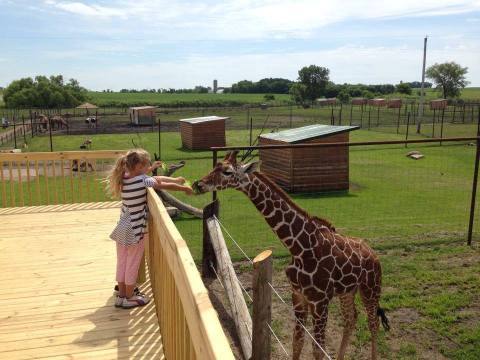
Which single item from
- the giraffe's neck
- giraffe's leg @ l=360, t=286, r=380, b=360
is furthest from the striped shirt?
giraffe's leg @ l=360, t=286, r=380, b=360

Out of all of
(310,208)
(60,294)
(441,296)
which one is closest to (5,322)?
(60,294)

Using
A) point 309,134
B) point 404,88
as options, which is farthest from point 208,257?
point 404,88

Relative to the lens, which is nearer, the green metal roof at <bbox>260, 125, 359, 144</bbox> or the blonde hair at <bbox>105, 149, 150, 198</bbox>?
the blonde hair at <bbox>105, 149, 150, 198</bbox>

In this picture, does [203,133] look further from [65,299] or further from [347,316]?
[347,316]

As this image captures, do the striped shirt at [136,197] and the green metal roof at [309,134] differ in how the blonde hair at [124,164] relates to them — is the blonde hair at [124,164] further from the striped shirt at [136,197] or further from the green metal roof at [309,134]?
the green metal roof at [309,134]

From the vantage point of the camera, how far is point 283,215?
13.9ft

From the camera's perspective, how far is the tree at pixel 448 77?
84625mm

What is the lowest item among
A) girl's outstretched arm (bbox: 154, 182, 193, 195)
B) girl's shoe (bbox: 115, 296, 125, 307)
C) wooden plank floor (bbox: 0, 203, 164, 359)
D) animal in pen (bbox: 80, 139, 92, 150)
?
animal in pen (bbox: 80, 139, 92, 150)

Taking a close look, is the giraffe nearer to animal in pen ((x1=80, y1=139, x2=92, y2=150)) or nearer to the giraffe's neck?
the giraffe's neck

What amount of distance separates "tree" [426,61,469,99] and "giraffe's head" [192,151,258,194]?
298 ft

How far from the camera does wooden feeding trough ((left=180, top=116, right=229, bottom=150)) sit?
904 inches

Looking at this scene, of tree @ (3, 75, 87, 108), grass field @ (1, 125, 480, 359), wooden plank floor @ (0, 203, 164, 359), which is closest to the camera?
wooden plank floor @ (0, 203, 164, 359)

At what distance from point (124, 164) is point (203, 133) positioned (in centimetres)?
1897

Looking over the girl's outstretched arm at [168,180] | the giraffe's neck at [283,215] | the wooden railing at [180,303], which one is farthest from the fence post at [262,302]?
the girl's outstretched arm at [168,180]
